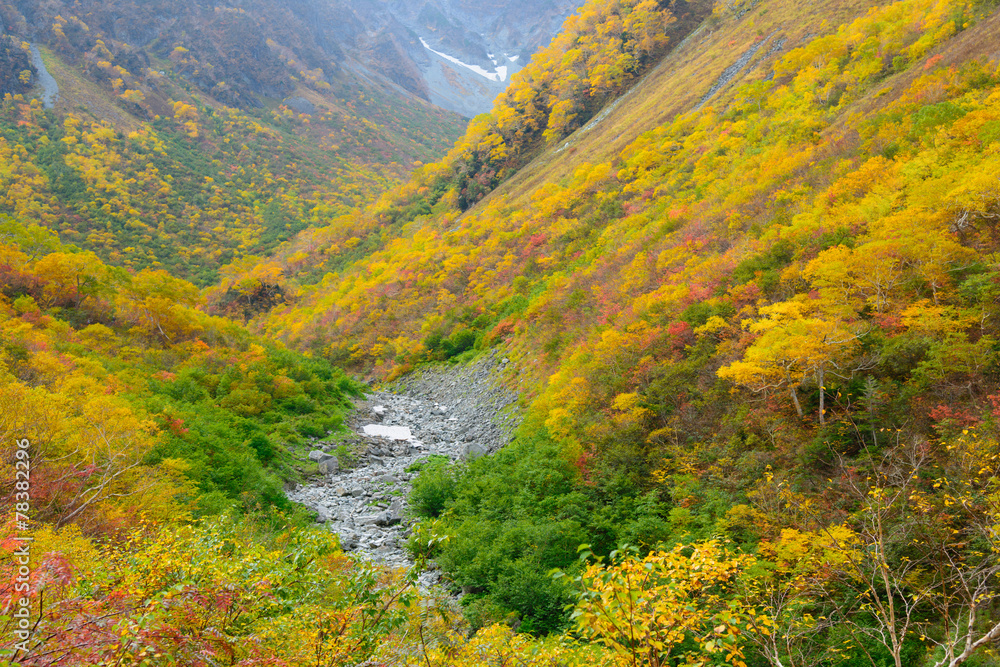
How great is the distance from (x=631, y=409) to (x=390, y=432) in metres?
10.0

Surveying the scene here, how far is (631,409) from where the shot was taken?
34.1 feet

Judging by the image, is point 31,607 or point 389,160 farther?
point 389,160

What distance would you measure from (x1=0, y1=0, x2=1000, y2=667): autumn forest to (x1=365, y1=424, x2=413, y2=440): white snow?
1274 millimetres

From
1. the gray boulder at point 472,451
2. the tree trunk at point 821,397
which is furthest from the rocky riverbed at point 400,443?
the tree trunk at point 821,397

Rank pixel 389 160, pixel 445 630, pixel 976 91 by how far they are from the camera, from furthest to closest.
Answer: pixel 389 160, pixel 976 91, pixel 445 630

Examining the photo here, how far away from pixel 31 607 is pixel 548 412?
10.7 m

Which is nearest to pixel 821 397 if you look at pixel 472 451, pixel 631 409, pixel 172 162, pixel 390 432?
pixel 631 409

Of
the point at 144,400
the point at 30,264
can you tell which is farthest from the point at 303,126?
the point at 144,400

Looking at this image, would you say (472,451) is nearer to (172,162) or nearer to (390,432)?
(390,432)

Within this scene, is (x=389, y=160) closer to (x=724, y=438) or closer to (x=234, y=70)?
(x=234, y=70)

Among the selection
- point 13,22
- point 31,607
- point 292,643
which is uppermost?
point 13,22

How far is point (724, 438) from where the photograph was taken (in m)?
8.82

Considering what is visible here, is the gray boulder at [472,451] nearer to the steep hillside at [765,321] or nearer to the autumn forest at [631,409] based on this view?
the autumn forest at [631,409]

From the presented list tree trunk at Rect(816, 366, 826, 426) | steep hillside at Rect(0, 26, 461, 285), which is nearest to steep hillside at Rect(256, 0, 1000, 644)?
tree trunk at Rect(816, 366, 826, 426)
